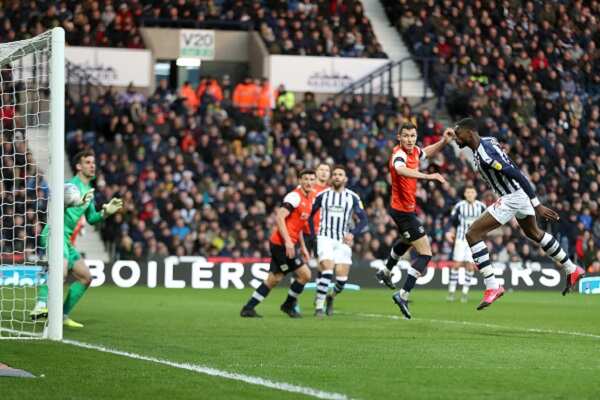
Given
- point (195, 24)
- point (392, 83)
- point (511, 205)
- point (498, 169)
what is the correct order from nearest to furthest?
→ point (498, 169) → point (511, 205) → point (195, 24) → point (392, 83)

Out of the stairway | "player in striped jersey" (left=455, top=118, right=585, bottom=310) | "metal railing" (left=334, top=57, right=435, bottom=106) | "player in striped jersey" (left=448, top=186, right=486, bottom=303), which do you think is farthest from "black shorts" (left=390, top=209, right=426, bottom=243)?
the stairway

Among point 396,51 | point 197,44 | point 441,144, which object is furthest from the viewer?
point 396,51

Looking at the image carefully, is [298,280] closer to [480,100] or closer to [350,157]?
[350,157]

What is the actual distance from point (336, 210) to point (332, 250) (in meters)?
0.57

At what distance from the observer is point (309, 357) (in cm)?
1023

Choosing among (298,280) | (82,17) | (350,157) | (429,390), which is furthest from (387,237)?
(429,390)

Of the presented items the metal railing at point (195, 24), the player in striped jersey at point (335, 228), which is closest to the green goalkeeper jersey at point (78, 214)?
the player in striped jersey at point (335, 228)

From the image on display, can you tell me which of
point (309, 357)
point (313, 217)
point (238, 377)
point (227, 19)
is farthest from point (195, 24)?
point (238, 377)

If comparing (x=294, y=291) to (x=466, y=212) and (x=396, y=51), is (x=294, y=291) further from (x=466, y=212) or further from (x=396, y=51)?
(x=396, y=51)

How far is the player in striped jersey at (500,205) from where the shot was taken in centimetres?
1318

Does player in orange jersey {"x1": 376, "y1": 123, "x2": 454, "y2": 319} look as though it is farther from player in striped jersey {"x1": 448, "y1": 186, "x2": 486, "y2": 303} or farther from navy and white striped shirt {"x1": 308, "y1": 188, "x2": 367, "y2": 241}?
player in striped jersey {"x1": 448, "y1": 186, "x2": 486, "y2": 303}

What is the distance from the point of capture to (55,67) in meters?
11.7

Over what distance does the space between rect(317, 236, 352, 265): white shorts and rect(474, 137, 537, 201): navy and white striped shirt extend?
14.1 feet

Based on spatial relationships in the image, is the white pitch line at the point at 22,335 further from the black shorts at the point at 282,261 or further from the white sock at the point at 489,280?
the white sock at the point at 489,280
